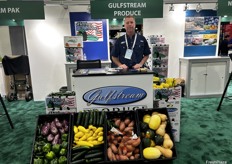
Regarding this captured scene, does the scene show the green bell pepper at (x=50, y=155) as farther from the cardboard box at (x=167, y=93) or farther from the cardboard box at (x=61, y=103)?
the cardboard box at (x=167, y=93)

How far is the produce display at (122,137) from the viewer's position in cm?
220

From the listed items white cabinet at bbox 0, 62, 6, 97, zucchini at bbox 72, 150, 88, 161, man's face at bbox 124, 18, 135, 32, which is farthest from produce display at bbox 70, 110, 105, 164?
white cabinet at bbox 0, 62, 6, 97

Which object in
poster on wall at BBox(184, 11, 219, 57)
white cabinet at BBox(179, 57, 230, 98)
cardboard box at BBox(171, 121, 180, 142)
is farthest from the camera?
poster on wall at BBox(184, 11, 219, 57)

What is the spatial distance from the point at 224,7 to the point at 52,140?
3.47m

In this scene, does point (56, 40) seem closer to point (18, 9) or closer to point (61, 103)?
point (18, 9)

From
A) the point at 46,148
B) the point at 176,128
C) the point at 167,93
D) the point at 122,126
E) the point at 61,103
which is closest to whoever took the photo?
the point at 46,148

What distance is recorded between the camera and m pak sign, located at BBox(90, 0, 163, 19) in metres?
3.39

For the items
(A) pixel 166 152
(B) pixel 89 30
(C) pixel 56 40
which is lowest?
(A) pixel 166 152

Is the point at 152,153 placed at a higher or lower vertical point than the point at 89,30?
lower

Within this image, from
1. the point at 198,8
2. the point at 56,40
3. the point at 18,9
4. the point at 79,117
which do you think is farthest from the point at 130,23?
the point at 198,8

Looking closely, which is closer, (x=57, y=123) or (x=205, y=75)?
(x=57, y=123)

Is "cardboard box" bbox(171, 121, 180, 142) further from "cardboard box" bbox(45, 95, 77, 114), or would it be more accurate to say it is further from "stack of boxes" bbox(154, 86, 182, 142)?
"cardboard box" bbox(45, 95, 77, 114)

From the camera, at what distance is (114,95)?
2635mm

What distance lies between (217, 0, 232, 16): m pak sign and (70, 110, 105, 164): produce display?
108 inches
